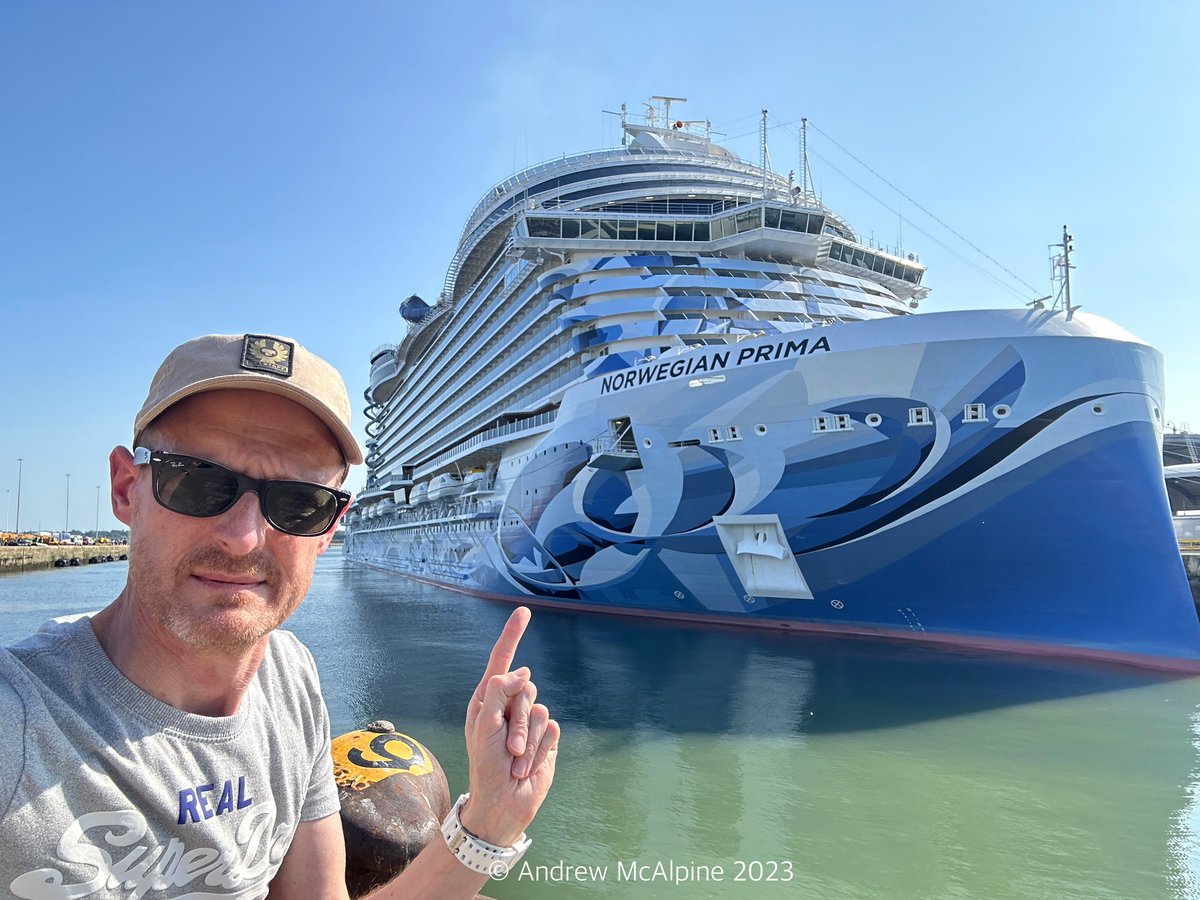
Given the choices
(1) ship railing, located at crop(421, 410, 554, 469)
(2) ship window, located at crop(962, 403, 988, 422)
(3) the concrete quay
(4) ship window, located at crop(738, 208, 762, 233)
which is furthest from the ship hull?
(3) the concrete quay

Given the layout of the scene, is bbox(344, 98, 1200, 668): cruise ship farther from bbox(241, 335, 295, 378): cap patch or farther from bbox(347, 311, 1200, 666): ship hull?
bbox(241, 335, 295, 378): cap patch

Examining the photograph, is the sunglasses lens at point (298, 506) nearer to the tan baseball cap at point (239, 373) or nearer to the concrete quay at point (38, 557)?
the tan baseball cap at point (239, 373)

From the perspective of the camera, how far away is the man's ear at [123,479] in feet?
4.86

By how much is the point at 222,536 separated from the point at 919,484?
1292 cm

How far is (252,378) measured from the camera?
4.58 feet

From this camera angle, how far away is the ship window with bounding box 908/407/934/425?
41.2 ft

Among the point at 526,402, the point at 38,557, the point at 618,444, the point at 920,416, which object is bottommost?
the point at 38,557

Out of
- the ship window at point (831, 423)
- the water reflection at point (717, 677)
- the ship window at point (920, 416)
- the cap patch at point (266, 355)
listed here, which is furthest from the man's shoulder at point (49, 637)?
the ship window at point (920, 416)

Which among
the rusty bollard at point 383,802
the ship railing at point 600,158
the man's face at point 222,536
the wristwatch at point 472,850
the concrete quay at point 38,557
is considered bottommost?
the concrete quay at point 38,557

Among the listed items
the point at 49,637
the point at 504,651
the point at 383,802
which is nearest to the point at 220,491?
the point at 49,637

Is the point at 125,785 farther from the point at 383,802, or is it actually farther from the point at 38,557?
the point at 38,557

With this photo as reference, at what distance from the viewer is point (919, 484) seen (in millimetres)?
12617

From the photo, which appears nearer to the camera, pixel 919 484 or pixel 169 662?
pixel 169 662

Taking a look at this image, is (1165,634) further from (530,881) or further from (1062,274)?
(530,881)
